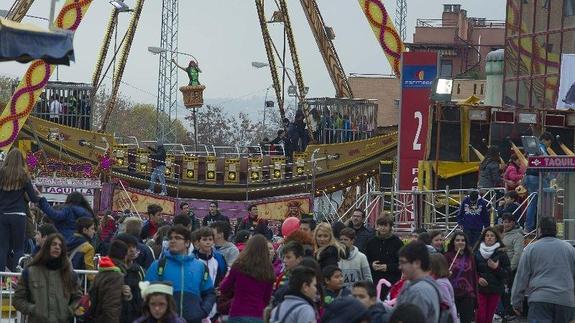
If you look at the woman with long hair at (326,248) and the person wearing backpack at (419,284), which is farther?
the woman with long hair at (326,248)

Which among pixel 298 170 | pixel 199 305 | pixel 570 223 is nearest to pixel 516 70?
pixel 298 170

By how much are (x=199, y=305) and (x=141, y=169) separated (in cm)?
3022

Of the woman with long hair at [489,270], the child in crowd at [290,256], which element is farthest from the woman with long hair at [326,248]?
the woman with long hair at [489,270]

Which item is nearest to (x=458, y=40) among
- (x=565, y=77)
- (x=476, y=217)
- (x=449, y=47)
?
(x=449, y=47)

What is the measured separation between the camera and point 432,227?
102ft

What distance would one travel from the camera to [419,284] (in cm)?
1427

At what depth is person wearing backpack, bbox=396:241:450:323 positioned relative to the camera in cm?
1420

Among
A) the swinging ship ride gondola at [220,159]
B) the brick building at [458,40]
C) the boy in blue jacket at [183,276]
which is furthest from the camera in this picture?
the brick building at [458,40]

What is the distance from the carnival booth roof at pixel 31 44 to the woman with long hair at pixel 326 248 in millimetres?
5080

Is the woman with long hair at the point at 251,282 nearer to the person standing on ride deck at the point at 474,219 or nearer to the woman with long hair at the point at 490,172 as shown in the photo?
the person standing on ride deck at the point at 474,219

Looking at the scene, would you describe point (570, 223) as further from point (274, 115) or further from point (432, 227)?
point (274, 115)

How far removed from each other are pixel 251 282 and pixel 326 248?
247cm

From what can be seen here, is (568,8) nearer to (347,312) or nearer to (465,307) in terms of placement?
(465,307)

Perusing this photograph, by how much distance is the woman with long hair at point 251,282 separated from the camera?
53.3 feet
